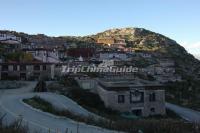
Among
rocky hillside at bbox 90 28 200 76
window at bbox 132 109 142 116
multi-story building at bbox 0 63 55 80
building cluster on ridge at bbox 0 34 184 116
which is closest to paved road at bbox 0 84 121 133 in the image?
building cluster on ridge at bbox 0 34 184 116

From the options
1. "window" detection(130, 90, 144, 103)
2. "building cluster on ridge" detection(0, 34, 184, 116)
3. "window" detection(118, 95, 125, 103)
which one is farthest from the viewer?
"window" detection(130, 90, 144, 103)

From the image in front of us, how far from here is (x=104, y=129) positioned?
17875 millimetres

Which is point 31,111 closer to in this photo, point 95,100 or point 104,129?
point 104,129

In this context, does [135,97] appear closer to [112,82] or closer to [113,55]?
[112,82]

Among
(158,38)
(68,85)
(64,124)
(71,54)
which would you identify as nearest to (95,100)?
(68,85)

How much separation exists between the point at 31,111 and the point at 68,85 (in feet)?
74.0

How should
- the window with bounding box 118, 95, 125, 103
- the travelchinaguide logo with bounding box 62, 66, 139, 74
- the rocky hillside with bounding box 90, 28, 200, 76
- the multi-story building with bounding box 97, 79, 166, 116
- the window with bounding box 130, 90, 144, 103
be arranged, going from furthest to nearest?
1. the rocky hillside with bounding box 90, 28, 200, 76
2. the travelchinaguide logo with bounding box 62, 66, 139, 74
3. the window with bounding box 130, 90, 144, 103
4. the window with bounding box 118, 95, 125, 103
5. the multi-story building with bounding box 97, 79, 166, 116

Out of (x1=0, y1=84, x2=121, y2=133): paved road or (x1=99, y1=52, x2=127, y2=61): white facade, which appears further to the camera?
(x1=99, y1=52, x2=127, y2=61): white facade

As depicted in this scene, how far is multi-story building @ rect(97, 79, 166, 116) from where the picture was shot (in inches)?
1636

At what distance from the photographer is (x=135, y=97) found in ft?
139

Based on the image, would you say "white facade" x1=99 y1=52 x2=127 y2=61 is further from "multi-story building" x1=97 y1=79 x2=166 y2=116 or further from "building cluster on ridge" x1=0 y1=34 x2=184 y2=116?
"multi-story building" x1=97 y1=79 x2=166 y2=116

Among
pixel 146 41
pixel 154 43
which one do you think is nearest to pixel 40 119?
pixel 154 43

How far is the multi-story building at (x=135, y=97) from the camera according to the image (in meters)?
41.6

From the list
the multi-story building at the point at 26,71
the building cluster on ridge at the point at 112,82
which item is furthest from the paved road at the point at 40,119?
the multi-story building at the point at 26,71
